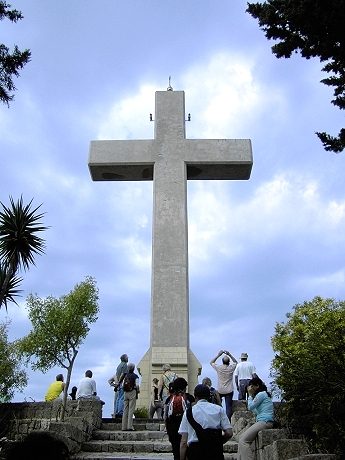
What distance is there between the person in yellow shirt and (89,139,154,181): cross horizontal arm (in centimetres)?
781

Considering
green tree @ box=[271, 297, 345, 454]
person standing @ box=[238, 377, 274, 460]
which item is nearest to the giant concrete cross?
green tree @ box=[271, 297, 345, 454]

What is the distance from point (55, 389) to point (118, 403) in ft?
5.06

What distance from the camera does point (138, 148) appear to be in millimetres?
18359

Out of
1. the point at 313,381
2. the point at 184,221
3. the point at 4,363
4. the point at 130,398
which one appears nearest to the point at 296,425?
the point at 313,381

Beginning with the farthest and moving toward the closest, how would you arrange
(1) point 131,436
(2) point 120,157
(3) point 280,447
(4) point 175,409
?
(2) point 120,157 < (1) point 131,436 < (4) point 175,409 < (3) point 280,447

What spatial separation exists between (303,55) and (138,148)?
10407 mm

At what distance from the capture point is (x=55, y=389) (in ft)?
41.4

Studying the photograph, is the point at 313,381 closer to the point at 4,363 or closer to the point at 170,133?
the point at 170,133

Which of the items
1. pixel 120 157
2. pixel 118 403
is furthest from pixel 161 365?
pixel 120 157

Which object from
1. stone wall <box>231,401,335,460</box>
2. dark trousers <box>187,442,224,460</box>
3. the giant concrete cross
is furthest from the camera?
the giant concrete cross

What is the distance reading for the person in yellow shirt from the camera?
12.5 m

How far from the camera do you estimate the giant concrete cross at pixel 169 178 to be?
15.7 metres

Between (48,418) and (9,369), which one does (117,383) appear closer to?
(48,418)

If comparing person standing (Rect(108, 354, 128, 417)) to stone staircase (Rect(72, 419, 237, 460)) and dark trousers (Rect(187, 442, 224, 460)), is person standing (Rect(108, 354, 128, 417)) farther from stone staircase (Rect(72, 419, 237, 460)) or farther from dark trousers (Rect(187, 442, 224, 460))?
dark trousers (Rect(187, 442, 224, 460))
